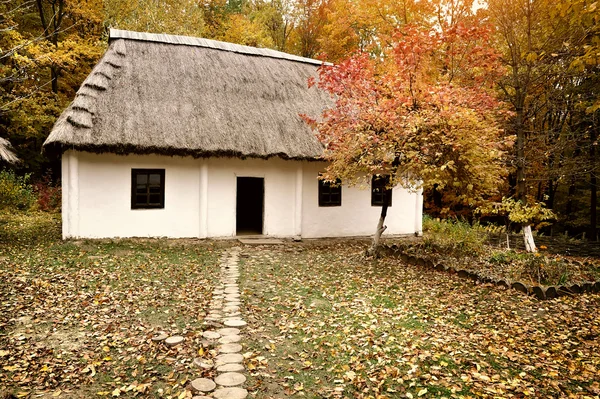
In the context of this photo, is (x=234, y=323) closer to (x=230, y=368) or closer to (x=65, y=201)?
(x=230, y=368)

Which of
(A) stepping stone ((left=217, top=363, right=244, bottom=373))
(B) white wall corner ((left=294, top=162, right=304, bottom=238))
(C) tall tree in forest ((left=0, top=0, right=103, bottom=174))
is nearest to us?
(A) stepping stone ((left=217, top=363, right=244, bottom=373))

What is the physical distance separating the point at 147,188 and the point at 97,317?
6.68 m

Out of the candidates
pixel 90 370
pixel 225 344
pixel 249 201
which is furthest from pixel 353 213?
pixel 90 370

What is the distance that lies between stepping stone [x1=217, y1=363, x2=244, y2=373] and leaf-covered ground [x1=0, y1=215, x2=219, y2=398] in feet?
0.87

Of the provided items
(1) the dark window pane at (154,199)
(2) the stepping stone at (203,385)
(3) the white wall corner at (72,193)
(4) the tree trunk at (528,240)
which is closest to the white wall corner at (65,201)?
(3) the white wall corner at (72,193)

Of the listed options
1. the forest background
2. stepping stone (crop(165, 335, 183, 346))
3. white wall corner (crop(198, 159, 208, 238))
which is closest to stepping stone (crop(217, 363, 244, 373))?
stepping stone (crop(165, 335, 183, 346))

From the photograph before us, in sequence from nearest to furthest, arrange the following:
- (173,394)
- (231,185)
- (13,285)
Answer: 1. (173,394)
2. (13,285)
3. (231,185)

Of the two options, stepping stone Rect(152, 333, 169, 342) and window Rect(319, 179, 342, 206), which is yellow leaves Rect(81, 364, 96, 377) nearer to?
stepping stone Rect(152, 333, 169, 342)

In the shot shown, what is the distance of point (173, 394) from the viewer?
3934mm

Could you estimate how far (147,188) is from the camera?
39.5 ft

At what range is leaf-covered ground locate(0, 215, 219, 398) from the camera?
4.19m

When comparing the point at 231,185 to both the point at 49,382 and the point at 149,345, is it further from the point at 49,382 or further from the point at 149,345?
the point at 49,382

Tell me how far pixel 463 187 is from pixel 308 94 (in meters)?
7.32

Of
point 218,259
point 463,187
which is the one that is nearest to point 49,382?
point 218,259
